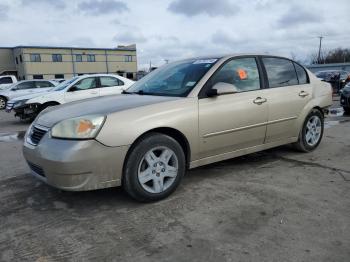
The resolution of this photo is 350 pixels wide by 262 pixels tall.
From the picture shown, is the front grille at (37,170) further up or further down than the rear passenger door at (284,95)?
further down

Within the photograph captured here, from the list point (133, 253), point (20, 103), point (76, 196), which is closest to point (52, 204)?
point (76, 196)

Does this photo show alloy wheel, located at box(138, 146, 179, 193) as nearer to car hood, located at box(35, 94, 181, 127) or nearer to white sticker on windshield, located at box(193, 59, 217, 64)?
A: car hood, located at box(35, 94, 181, 127)

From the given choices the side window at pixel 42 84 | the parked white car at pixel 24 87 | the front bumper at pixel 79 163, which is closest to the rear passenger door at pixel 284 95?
the front bumper at pixel 79 163

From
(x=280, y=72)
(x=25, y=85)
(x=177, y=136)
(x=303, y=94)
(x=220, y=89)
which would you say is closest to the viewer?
(x=177, y=136)

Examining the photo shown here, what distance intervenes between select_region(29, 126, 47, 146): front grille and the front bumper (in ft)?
0.48

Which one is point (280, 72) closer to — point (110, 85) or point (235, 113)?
point (235, 113)

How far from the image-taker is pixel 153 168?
146 inches

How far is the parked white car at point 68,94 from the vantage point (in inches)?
Answer: 421

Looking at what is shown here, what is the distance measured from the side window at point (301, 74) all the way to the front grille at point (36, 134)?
380cm

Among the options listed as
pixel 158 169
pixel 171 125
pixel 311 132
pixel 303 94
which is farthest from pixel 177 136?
pixel 311 132

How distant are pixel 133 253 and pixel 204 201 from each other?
1.19 metres

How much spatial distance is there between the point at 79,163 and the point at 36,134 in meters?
0.82

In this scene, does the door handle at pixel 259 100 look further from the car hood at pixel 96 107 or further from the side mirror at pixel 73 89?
the side mirror at pixel 73 89

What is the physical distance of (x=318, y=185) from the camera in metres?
4.16
